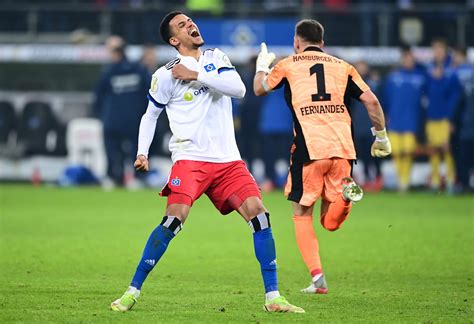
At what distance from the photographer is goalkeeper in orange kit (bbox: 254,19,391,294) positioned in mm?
10195

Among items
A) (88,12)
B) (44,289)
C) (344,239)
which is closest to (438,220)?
(344,239)

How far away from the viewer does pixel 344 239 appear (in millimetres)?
15172

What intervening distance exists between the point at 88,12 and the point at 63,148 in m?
3.02

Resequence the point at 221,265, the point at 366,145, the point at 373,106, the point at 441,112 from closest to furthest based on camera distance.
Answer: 1. the point at 373,106
2. the point at 221,265
3. the point at 441,112
4. the point at 366,145

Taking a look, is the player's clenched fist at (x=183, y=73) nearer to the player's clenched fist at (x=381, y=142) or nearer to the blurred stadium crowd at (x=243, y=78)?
the player's clenched fist at (x=381, y=142)

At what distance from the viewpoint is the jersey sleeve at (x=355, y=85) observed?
10.1m

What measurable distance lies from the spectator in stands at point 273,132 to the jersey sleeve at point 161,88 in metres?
14.3

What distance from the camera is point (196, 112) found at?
9.20 meters

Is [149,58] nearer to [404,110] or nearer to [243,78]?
[243,78]

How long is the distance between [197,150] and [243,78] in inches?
567

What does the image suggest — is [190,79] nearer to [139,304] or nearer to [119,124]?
[139,304]

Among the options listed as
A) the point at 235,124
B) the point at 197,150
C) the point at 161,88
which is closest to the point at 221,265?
the point at 197,150

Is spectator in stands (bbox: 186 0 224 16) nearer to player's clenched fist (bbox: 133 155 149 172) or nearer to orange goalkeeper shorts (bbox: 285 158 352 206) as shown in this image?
orange goalkeeper shorts (bbox: 285 158 352 206)

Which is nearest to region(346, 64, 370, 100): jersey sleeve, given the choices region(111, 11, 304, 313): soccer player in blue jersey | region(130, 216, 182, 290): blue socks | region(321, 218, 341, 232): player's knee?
region(321, 218, 341, 232): player's knee
